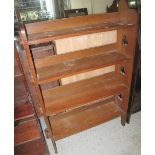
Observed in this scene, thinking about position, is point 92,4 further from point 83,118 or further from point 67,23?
point 83,118

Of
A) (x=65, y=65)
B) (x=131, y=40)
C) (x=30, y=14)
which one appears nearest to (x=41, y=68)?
(x=65, y=65)

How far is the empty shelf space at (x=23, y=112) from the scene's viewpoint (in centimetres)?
139

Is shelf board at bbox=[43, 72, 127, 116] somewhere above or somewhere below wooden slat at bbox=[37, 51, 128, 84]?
below

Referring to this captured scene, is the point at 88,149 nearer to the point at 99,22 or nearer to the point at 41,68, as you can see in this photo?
the point at 41,68

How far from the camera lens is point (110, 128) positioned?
1.99 metres

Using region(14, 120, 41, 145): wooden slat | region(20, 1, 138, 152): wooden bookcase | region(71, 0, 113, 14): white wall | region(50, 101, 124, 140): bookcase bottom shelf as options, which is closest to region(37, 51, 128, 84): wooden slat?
region(20, 1, 138, 152): wooden bookcase

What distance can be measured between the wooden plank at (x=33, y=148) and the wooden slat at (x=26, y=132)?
56 mm

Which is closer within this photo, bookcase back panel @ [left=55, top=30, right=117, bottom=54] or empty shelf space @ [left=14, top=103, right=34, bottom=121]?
empty shelf space @ [left=14, top=103, right=34, bottom=121]

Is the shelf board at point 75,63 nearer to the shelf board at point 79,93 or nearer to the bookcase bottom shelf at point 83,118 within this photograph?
the shelf board at point 79,93

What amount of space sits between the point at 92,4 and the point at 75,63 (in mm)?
2886

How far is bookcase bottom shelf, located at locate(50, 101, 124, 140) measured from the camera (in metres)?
1.70

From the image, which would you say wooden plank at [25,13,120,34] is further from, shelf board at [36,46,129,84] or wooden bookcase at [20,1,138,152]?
shelf board at [36,46,129,84]

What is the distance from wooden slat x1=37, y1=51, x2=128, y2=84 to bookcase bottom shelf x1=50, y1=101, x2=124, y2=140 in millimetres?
664

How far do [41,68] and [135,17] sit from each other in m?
0.90
